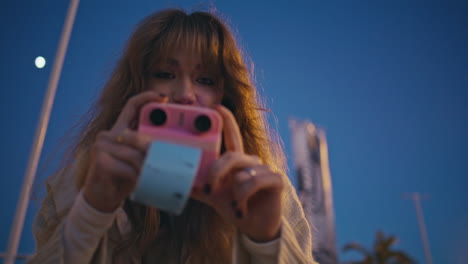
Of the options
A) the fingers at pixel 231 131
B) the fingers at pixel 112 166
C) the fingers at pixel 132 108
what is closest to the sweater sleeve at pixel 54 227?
the fingers at pixel 112 166

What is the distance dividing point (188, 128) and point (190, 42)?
32.2 inches

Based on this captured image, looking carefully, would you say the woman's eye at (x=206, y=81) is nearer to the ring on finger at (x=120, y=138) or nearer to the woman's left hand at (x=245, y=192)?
the woman's left hand at (x=245, y=192)

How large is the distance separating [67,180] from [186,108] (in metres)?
1.13

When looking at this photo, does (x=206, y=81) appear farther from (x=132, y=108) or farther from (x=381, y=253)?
(x=381, y=253)

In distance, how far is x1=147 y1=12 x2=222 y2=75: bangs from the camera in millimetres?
1644

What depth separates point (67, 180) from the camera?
1.71m

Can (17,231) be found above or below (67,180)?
below

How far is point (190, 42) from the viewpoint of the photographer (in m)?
1.66

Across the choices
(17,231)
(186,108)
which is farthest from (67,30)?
(186,108)

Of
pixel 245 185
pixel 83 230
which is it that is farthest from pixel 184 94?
pixel 83 230

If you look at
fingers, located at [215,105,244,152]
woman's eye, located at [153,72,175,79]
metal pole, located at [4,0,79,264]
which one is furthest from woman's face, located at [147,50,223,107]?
metal pole, located at [4,0,79,264]

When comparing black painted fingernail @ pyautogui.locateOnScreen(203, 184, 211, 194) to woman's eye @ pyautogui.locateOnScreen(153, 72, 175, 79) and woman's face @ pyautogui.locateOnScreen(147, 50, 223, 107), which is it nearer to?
woman's face @ pyautogui.locateOnScreen(147, 50, 223, 107)

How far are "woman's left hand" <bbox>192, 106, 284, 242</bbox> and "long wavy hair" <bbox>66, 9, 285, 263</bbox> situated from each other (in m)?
0.47

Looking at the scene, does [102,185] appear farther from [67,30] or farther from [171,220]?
[67,30]
